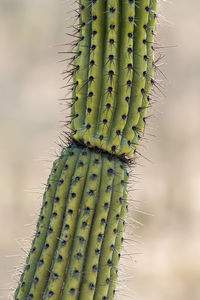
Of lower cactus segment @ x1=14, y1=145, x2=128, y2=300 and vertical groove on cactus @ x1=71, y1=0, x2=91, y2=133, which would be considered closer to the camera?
lower cactus segment @ x1=14, y1=145, x2=128, y2=300

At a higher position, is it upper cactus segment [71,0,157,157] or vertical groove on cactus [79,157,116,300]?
upper cactus segment [71,0,157,157]

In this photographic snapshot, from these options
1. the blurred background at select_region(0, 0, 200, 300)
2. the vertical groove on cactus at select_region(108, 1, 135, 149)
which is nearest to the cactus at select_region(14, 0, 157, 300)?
the vertical groove on cactus at select_region(108, 1, 135, 149)

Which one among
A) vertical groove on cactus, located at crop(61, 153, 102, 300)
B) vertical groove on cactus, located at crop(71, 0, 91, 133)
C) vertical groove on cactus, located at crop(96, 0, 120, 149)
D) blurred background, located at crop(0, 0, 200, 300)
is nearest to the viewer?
vertical groove on cactus, located at crop(61, 153, 102, 300)

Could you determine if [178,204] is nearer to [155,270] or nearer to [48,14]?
[155,270]

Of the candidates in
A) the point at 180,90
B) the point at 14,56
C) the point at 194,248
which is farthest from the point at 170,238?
the point at 14,56

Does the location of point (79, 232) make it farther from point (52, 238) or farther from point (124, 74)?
point (124, 74)

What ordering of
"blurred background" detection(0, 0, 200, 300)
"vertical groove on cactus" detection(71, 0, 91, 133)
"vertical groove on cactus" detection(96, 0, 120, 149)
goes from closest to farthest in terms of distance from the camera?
"vertical groove on cactus" detection(96, 0, 120, 149) → "vertical groove on cactus" detection(71, 0, 91, 133) → "blurred background" detection(0, 0, 200, 300)

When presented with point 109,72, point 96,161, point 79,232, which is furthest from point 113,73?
point 79,232

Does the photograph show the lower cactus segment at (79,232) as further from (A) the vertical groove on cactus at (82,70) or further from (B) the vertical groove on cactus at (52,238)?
(A) the vertical groove on cactus at (82,70)

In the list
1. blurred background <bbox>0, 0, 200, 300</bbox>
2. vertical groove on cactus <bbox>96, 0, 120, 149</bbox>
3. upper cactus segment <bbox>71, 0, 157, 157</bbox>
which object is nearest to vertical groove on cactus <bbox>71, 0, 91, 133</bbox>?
upper cactus segment <bbox>71, 0, 157, 157</bbox>

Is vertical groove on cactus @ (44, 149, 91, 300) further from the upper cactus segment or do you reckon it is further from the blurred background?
the blurred background
